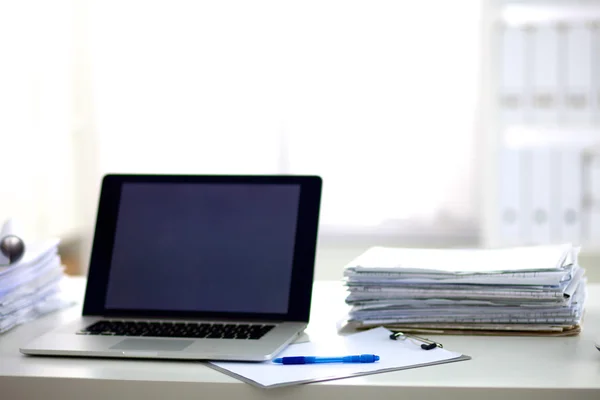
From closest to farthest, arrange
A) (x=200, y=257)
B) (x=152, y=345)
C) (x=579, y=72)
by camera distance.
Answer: (x=152, y=345) → (x=200, y=257) → (x=579, y=72)

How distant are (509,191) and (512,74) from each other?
1.27ft

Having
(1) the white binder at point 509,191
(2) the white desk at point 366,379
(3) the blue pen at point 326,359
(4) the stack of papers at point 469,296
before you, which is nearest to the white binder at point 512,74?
(1) the white binder at point 509,191

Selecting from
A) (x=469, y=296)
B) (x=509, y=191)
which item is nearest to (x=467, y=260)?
(x=469, y=296)

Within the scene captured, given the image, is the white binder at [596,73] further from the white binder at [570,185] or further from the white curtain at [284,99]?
the white curtain at [284,99]

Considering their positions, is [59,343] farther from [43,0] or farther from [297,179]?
[43,0]

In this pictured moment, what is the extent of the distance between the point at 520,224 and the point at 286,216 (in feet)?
5.75

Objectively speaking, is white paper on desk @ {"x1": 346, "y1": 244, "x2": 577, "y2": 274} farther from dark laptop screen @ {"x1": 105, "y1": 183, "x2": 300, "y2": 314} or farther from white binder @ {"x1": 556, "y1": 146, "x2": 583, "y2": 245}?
white binder @ {"x1": 556, "y1": 146, "x2": 583, "y2": 245}

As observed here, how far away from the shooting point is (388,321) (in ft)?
3.68

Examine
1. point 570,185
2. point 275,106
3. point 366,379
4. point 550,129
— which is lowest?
point 366,379

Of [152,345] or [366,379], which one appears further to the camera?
[152,345]

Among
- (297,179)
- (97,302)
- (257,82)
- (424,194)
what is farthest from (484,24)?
(97,302)

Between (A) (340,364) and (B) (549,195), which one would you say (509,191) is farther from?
(A) (340,364)

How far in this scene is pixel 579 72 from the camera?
2678 millimetres

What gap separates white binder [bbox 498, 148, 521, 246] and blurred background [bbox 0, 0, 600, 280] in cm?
12
